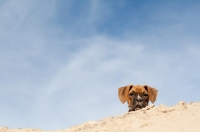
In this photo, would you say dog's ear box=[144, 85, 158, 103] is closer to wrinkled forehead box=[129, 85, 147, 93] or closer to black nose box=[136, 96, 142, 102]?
wrinkled forehead box=[129, 85, 147, 93]

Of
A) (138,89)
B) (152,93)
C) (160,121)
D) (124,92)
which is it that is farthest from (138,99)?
(160,121)

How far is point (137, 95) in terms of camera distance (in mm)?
12641

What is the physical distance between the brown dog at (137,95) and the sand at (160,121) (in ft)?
8.95

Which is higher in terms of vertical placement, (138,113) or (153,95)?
(153,95)

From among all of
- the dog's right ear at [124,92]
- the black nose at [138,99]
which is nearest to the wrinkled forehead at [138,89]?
the dog's right ear at [124,92]

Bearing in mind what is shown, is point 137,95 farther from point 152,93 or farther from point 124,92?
point 152,93

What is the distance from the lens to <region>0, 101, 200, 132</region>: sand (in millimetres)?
8023

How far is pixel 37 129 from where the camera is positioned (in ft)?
36.8

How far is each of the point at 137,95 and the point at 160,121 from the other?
14.0ft

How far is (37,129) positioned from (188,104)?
4.78 m

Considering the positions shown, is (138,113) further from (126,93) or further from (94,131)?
(126,93)

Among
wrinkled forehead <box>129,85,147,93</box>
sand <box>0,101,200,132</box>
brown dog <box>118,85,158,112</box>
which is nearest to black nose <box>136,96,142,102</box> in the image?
brown dog <box>118,85,158,112</box>

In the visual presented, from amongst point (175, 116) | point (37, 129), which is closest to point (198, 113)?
point (175, 116)

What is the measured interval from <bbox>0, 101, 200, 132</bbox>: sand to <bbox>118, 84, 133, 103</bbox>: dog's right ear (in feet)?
11.0
